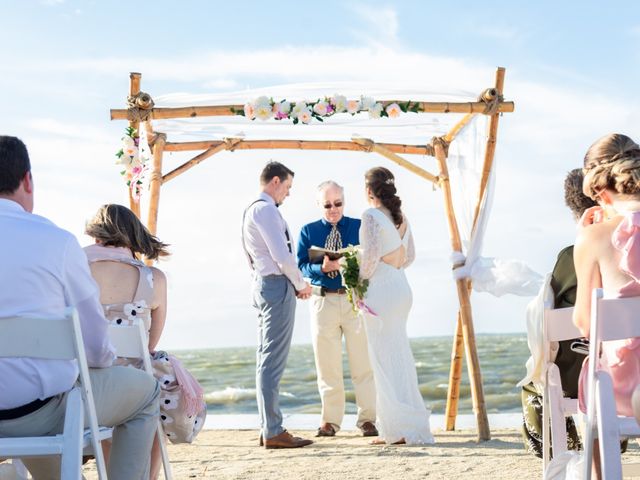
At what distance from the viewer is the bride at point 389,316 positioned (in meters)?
6.18

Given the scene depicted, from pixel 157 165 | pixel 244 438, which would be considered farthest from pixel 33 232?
pixel 244 438

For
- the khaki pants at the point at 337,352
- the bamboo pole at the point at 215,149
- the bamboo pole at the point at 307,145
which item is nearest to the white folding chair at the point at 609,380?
the khaki pants at the point at 337,352

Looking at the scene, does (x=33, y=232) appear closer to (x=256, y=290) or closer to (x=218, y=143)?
(x=256, y=290)

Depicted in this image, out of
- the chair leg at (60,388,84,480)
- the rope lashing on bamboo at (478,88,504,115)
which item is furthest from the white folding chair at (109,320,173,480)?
the rope lashing on bamboo at (478,88,504,115)

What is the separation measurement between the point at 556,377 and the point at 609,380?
865 mm

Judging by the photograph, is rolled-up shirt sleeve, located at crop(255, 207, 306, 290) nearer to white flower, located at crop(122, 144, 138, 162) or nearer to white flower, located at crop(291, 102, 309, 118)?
white flower, located at crop(291, 102, 309, 118)

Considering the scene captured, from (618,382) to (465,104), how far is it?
3.68 m

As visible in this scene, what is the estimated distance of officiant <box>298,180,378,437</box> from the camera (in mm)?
6727

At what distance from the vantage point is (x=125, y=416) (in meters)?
3.13

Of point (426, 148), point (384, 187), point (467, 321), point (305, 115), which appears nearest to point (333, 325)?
point (467, 321)

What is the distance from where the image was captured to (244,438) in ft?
23.0

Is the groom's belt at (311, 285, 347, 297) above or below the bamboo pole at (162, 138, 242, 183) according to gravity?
below

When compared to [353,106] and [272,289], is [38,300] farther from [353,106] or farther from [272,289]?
[353,106]

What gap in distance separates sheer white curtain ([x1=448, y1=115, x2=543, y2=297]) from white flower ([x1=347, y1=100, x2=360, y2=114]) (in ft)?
2.82
